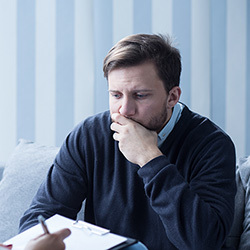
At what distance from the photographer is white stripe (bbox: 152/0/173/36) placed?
2.44m

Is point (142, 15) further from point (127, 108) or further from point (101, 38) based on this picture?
point (127, 108)

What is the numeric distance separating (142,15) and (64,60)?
483 millimetres

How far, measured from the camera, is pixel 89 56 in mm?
2361

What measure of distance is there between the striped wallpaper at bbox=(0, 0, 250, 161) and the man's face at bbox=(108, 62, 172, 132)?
Answer: 3.04 feet

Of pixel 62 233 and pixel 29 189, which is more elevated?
pixel 62 233

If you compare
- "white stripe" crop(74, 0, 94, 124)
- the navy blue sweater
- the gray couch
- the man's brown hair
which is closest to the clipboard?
the navy blue sweater

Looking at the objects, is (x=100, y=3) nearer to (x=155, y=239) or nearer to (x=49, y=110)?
(x=49, y=110)

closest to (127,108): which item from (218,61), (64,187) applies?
(64,187)

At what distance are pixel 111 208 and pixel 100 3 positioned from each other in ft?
4.17

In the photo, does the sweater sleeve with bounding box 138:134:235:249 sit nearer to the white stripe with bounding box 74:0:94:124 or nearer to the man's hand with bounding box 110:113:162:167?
the man's hand with bounding box 110:113:162:167

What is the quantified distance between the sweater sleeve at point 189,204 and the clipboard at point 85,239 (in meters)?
0.30

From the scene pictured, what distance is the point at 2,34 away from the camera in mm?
2354

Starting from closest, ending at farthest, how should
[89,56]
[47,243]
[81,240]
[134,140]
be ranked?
[47,243]
[81,240]
[134,140]
[89,56]

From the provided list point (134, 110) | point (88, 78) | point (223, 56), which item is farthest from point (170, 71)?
point (223, 56)
